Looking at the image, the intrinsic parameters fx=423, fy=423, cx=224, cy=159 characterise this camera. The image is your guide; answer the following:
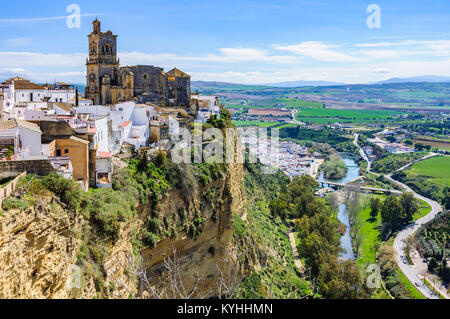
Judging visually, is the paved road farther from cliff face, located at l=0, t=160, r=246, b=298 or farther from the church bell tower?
the church bell tower

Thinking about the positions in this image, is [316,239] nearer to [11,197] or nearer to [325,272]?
[325,272]

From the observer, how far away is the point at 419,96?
15225 centimetres

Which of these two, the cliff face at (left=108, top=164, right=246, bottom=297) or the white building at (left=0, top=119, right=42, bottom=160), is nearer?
the white building at (left=0, top=119, right=42, bottom=160)

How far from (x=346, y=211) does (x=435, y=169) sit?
2457 centimetres

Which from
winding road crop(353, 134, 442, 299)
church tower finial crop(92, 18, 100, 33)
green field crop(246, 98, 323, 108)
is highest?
green field crop(246, 98, 323, 108)

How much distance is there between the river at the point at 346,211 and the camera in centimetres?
2983

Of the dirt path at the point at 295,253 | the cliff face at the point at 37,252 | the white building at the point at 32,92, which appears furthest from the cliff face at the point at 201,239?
the white building at the point at 32,92

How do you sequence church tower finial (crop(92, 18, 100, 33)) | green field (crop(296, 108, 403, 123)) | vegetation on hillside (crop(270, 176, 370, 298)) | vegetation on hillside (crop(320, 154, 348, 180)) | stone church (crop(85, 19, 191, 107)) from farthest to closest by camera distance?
green field (crop(296, 108, 403, 123)) → vegetation on hillside (crop(320, 154, 348, 180)) → stone church (crop(85, 19, 191, 107)) → church tower finial (crop(92, 18, 100, 33)) → vegetation on hillside (crop(270, 176, 370, 298))

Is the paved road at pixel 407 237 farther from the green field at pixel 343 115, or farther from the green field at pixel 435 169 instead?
the green field at pixel 343 115

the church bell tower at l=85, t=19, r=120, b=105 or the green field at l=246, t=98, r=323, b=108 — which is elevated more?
the green field at l=246, t=98, r=323, b=108

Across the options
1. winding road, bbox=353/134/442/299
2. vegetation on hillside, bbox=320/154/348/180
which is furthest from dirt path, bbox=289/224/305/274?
vegetation on hillside, bbox=320/154/348/180

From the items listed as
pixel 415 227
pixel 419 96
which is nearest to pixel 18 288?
pixel 415 227

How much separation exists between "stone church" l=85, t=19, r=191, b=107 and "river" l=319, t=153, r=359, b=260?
15695 millimetres

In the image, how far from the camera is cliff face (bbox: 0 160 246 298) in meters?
6.35
